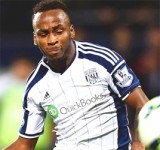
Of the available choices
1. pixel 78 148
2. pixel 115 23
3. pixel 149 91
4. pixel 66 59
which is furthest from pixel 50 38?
pixel 115 23

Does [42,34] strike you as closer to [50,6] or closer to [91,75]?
[50,6]

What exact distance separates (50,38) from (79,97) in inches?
20.9

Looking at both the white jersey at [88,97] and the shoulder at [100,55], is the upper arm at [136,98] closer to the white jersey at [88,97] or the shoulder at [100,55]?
the white jersey at [88,97]

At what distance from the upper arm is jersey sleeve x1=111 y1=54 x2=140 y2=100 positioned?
31 mm

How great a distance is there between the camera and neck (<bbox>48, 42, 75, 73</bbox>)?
5.37 m

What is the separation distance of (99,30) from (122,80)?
727 centimetres

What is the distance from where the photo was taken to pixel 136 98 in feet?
17.3

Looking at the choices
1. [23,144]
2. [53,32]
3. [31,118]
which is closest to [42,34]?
[53,32]

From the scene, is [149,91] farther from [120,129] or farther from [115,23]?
[120,129]

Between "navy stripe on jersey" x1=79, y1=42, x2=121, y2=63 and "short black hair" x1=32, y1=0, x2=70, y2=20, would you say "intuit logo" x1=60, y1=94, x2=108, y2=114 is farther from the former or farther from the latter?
"short black hair" x1=32, y1=0, x2=70, y2=20

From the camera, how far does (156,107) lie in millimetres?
4855

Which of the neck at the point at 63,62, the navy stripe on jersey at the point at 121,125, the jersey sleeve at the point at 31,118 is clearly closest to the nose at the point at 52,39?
the neck at the point at 63,62

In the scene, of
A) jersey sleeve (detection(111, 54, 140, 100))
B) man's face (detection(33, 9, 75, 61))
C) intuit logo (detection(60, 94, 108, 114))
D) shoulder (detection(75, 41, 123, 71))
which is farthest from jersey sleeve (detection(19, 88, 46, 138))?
jersey sleeve (detection(111, 54, 140, 100))

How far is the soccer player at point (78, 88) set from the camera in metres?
5.24
